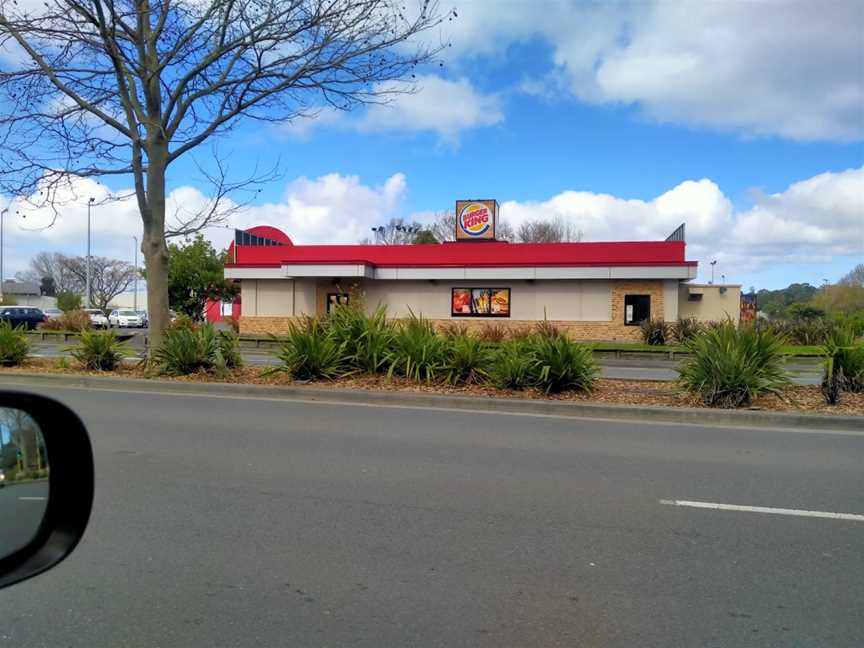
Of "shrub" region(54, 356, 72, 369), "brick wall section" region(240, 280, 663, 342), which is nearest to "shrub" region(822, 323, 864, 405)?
"shrub" region(54, 356, 72, 369)

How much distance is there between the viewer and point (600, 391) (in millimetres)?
12062

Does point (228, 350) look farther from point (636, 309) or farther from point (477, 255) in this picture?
point (636, 309)

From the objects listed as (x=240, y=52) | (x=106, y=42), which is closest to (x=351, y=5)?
(x=240, y=52)

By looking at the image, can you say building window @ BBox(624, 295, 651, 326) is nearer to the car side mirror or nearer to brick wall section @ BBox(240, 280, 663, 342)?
brick wall section @ BBox(240, 280, 663, 342)

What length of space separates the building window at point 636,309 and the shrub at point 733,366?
19202mm

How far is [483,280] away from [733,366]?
21.7 m

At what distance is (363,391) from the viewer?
39.2 feet

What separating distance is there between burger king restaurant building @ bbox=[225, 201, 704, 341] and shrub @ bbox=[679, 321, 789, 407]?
62.1ft

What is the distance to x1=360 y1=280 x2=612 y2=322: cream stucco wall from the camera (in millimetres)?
31016

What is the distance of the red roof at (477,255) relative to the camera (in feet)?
99.2

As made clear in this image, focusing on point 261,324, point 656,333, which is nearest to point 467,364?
point 656,333

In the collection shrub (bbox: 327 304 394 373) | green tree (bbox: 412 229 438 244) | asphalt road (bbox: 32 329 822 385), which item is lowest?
asphalt road (bbox: 32 329 822 385)

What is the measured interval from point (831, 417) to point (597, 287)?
70.3ft

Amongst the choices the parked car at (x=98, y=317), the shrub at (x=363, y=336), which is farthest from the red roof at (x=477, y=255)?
the shrub at (x=363, y=336)
